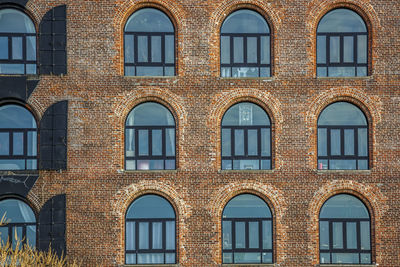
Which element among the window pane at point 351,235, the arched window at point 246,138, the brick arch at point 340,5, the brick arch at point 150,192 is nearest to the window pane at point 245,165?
the arched window at point 246,138

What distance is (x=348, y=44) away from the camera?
21.6 meters

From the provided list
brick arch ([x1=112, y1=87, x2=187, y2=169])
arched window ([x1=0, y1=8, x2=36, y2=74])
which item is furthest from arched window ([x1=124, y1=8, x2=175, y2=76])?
arched window ([x1=0, y1=8, x2=36, y2=74])

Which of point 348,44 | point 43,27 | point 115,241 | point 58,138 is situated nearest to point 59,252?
point 115,241

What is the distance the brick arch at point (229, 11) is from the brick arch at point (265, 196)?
15.2ft

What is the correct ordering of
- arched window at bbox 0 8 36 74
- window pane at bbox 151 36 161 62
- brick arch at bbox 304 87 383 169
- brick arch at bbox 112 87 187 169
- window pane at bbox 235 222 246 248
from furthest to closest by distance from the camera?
window pane at bbox 151 36 161 62
arched window at bbox 0 8 36 74
brick arch at bbox 304 87 383 169
brick arch at bbox 112 87 187 169
window pane at bbox 235 222 246 248

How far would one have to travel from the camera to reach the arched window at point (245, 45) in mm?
21469

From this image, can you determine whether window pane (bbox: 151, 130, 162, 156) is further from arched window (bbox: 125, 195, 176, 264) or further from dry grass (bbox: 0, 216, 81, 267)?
dry grass (bbox: 0, 216, 81, 267)

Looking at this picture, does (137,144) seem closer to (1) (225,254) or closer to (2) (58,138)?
(2) (58,138)

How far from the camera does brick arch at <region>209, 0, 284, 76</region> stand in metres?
21.3

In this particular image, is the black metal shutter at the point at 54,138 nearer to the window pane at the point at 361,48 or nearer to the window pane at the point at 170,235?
the window pane at the point at 170,235

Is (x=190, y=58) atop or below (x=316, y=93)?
atop

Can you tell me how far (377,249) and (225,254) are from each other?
19.6 feet

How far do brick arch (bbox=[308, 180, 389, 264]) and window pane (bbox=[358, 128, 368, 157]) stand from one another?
1.31m

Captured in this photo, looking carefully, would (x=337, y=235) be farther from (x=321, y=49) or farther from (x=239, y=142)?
(x=321, y=49)
